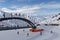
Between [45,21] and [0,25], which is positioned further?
[45,21]

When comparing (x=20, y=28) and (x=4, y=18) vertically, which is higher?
(x=4, y=18)

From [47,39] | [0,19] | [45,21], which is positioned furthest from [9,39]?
[45,21]

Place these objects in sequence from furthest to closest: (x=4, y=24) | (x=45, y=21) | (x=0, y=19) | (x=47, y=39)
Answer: (x=45, y=21)
(x=4, y=24)
(x=0, y=19)
(x=47, y=39)

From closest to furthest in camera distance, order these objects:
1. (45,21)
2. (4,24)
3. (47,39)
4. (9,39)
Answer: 1. (9,39)
2. (47,39)
3. (4,24)
4. (45,21)

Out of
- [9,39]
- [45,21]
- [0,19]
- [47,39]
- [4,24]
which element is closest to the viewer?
[9,39]

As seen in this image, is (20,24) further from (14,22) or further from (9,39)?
(9,39)

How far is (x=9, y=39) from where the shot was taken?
6.54 m

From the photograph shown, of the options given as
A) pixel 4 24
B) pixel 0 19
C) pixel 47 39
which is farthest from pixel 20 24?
pixel 47 39

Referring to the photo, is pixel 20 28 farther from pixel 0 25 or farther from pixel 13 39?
pixel 13 39

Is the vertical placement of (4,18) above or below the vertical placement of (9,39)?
above

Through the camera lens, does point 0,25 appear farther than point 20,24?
No

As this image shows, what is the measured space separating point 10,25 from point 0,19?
1.71m

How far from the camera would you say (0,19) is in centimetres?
945

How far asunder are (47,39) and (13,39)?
1757mm
